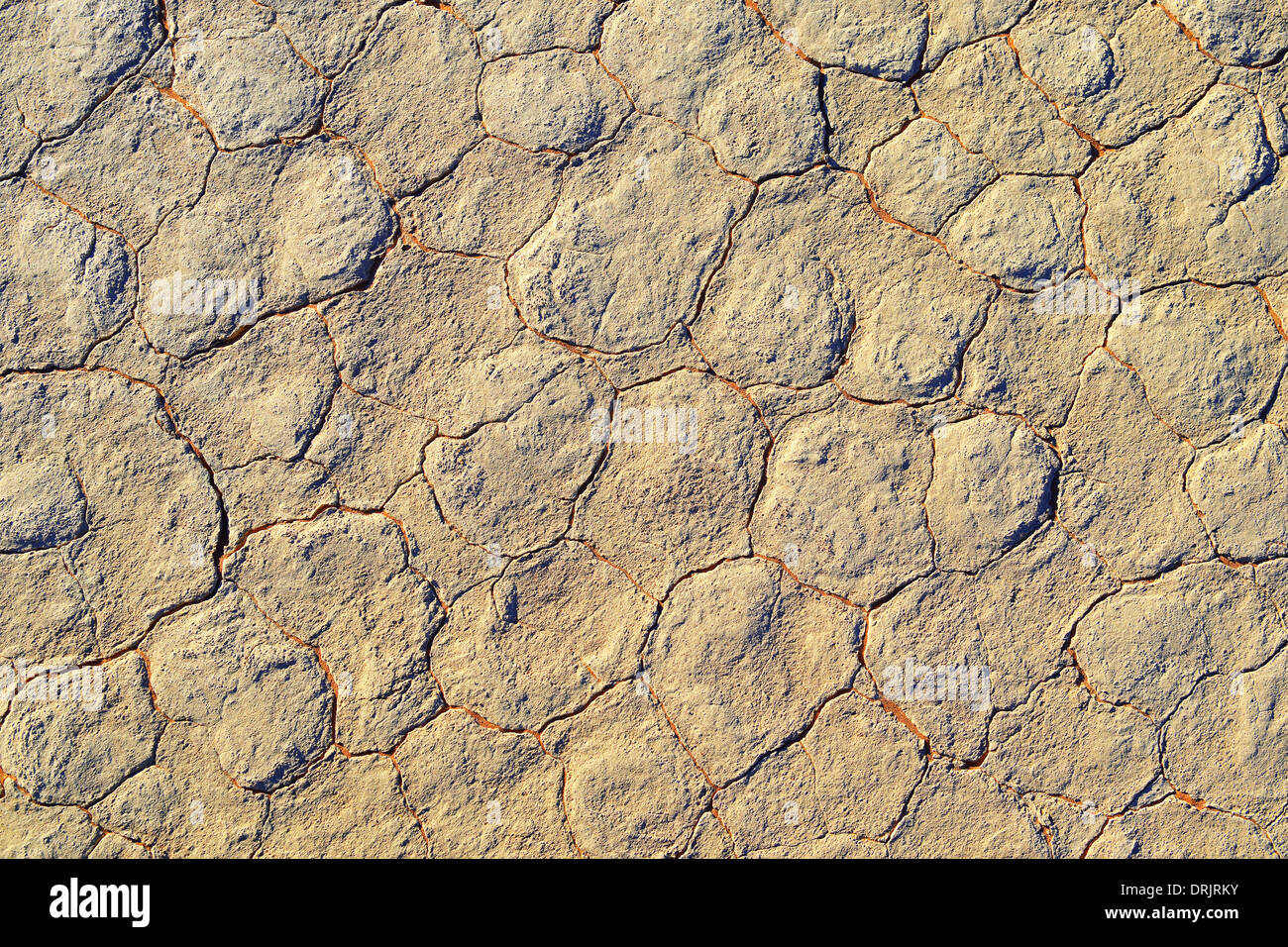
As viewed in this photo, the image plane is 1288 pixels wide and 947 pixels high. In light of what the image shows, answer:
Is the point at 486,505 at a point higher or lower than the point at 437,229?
lower

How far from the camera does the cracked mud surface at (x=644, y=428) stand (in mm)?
2146

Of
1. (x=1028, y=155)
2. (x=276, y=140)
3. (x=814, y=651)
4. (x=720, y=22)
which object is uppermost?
(x=720, y=22)

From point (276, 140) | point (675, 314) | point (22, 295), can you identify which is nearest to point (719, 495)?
point (675, 314)

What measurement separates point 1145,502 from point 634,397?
1307 mm

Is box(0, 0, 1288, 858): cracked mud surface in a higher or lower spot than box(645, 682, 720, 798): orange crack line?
higher

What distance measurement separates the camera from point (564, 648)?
2180 millimetres

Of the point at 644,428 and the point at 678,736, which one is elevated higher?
the point at 644,428

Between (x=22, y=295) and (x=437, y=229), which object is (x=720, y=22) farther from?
(x=22, y=295)

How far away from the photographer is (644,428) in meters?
2.22

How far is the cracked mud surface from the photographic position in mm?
2146

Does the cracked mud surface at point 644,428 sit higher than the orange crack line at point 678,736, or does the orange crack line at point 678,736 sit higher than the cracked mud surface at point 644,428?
the cracked mud surface at point 644,428

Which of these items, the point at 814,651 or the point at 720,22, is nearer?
the point at 814,651

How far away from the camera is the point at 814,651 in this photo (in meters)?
2.17

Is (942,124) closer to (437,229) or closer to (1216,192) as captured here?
(1216,192)
